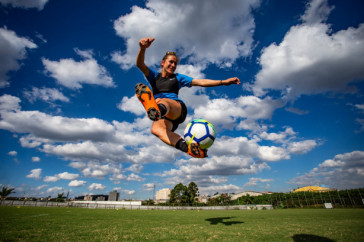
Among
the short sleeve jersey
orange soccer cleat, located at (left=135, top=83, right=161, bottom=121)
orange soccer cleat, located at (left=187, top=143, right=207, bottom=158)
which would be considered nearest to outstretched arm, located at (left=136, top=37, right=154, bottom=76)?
the short sleeve jersey

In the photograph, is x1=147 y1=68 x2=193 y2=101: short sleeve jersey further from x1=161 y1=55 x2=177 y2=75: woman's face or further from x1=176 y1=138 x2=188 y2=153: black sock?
x1=176 y1=138 x2=188 y2=153: black sock

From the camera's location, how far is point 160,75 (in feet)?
15.9

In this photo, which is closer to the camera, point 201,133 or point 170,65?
point 201,133

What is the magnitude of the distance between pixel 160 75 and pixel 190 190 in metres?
59.7

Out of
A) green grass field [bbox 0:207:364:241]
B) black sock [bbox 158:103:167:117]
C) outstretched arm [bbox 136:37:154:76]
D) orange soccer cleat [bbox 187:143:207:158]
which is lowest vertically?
green grass field [bbox 0:207:364:241]

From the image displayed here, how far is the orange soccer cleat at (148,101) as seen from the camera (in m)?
3.76

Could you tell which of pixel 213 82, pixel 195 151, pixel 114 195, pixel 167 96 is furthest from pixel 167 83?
pixel 114 195

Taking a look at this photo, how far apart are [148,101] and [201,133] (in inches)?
52.5

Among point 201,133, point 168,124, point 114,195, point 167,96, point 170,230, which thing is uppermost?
point 167,96

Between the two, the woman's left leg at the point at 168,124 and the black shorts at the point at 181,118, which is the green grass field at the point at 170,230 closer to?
the woman's left leg at the point at 168,124

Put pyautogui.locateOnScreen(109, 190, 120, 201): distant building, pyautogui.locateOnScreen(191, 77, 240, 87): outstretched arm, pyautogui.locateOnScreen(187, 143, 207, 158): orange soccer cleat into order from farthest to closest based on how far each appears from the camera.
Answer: pyautogui.locateOnScreen(109, 190, 120, 201): distant building
pyautogui.locateOnScreen(191, 77, 240, 87): outstretched arm
pyautogui.locateOnScreen(187, 143, 207, 158): orange soccer cleat

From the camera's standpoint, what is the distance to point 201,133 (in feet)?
12.9

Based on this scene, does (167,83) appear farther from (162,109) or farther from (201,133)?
(201,133)

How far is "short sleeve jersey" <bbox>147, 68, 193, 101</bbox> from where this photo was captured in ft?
14.8
